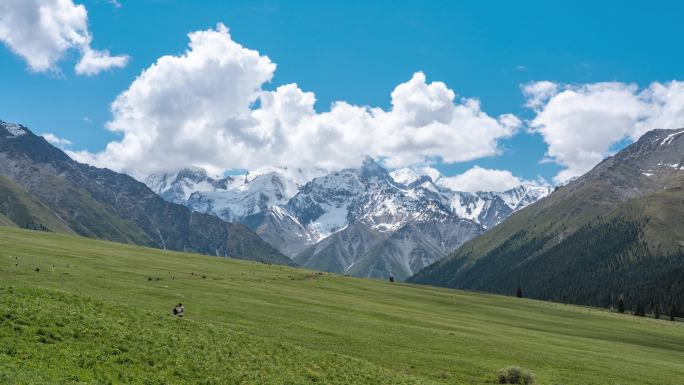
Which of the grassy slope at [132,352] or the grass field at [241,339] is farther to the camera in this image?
the grass field at [241,339]

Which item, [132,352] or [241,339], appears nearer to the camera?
[132,352]

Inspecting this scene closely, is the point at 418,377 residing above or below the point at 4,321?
below

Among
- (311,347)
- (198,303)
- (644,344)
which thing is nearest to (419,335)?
(311,347)

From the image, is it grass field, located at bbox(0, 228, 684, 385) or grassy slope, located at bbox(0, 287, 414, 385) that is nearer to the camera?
grassy slope, located at bbox(0, 287, 414, 385)

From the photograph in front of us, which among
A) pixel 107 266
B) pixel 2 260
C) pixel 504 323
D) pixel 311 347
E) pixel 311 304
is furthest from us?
pixel 504 323

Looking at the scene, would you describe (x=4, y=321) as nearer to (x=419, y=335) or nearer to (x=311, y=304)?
(x=419, y=335)

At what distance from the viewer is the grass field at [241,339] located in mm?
35406

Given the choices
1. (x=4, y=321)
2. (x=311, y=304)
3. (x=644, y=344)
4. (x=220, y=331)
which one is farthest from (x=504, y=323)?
(x=4, y=321)

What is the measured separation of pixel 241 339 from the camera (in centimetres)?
4659

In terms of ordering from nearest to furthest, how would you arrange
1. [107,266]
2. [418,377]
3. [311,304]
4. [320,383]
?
A: [320,383] → [418,377] → [311,304] → [107,266]

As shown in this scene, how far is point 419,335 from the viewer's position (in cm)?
6838

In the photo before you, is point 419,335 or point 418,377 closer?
point 418,377

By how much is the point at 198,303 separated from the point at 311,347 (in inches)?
830

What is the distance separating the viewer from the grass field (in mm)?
35406
